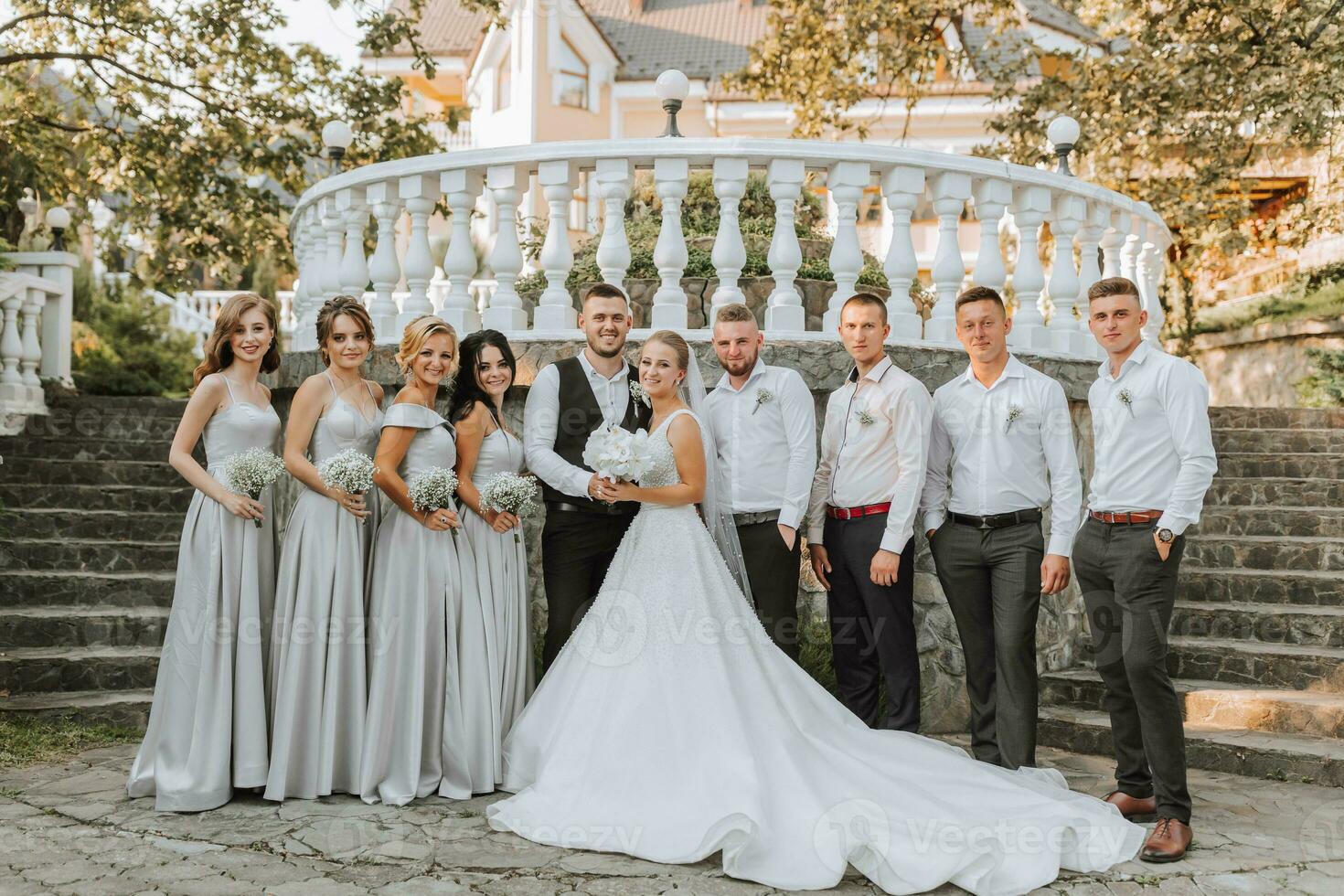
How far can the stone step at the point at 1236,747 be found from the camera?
483 centimetres

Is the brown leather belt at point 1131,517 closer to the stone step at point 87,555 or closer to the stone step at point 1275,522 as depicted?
the stone step at point 1275,522

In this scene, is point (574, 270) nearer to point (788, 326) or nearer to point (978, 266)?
point (788, 326)

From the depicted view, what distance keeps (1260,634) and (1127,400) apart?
2.67 metres

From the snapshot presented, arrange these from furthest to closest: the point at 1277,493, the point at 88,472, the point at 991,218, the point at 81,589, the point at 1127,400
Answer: the point at 88,472
the point at 1277,493
the point at 81,589
the point at 991,218
the point at 1127,400

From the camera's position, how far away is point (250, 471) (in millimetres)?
4480

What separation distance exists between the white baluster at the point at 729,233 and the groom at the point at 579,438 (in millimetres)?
737

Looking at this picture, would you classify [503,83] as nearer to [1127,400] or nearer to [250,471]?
[250,471]

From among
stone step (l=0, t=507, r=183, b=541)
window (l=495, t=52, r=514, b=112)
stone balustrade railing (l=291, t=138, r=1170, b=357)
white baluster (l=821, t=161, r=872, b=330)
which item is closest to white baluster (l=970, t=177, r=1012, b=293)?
stone balustrade railing (l=291, t=138, r=1170, b=357)

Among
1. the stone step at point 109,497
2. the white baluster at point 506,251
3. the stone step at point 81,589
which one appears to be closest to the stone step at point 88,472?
the stone step at point 109,497

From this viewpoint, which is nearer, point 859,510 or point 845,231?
point 859,510

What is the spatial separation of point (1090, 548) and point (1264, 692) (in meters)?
1.94

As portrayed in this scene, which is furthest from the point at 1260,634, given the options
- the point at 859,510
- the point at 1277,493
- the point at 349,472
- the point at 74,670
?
the point at 74,670

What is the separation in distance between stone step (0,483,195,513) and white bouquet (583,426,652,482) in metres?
4.52

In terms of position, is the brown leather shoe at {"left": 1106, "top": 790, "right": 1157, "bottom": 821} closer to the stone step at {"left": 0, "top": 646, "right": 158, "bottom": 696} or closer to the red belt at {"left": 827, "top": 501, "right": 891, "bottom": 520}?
the red belt at {"left": 827, "top": 501, "right": 891, "bottom": 520}
